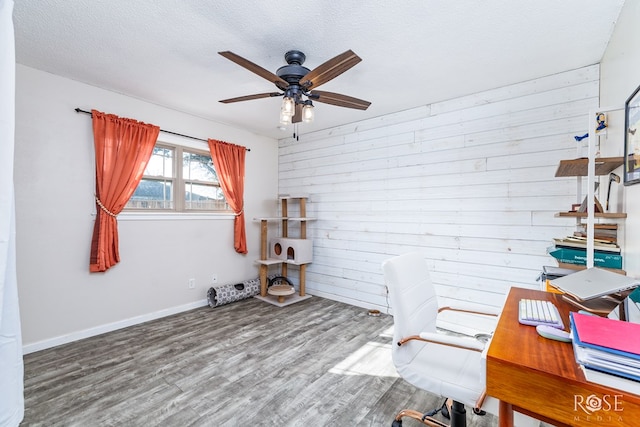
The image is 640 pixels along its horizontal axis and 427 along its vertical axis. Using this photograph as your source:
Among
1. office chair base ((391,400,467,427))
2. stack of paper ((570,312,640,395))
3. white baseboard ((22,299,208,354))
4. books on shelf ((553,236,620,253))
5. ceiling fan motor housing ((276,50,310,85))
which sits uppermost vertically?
ceiling fan motor housing ((276,50,310,85))

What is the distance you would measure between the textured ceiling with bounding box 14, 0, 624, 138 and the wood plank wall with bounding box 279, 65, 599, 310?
0.30 meters

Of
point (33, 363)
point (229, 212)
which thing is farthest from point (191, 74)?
point (33, 363)

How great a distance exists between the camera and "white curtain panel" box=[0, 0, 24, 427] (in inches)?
30.7

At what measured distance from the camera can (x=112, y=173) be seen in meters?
2.87

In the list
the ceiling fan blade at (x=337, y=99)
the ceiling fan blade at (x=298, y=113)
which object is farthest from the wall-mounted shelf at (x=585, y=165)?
the ceiling fan blade at (x=298, y=113)

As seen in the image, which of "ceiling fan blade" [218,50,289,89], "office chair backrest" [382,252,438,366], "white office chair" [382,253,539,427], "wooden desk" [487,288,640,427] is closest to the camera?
"wooden desk" [487,288,640,427]

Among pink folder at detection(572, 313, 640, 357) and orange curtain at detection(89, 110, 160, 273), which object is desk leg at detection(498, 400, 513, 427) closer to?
pink folder at detection(572, 313, 640, 357)

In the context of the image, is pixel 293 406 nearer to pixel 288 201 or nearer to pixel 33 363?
pixel 33 363

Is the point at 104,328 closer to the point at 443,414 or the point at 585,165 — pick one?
the point at 443,414

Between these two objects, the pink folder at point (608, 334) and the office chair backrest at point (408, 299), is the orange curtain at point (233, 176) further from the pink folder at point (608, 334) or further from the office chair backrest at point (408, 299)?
the pink folder at point (608, 334)

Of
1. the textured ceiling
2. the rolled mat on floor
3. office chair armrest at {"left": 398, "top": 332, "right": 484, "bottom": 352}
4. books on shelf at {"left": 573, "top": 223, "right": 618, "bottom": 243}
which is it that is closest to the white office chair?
office chair armrest at {"left": 398, "top": 332, "right": 484, "bottom": 352}

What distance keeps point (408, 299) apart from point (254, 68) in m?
1.66

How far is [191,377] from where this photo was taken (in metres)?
2.16

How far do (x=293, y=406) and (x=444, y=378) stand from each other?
105cm
